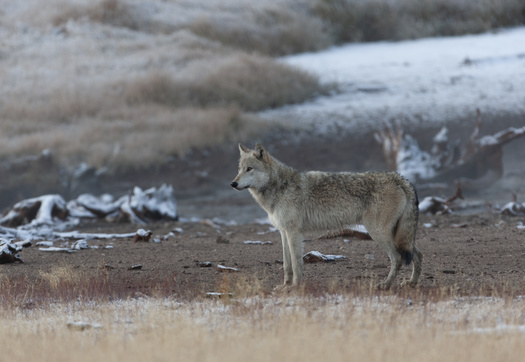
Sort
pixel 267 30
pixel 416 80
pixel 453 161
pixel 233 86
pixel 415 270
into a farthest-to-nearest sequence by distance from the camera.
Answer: pixel 267 30 < pixel 416 80 < pixel 233 86 < pixel 453 161 < pixel 415 270

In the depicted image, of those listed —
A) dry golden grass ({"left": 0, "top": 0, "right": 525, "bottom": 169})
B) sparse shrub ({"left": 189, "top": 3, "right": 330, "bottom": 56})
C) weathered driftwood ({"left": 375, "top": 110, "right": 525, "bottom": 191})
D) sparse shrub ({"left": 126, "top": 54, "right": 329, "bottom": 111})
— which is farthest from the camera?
sparse shrub ({"left": 189, "top": 3, "right": 330, "bottom": 56})

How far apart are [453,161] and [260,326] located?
1478cm

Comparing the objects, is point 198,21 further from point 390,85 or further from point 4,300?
point 4,300

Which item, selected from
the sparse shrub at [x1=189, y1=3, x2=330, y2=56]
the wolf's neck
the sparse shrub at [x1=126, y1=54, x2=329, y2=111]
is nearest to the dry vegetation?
the wolf's neck

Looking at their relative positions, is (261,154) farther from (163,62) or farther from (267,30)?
(267,30)

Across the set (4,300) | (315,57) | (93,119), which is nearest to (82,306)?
(4,300)

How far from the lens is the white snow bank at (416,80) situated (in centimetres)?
2273

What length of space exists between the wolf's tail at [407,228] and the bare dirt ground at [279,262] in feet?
1.62

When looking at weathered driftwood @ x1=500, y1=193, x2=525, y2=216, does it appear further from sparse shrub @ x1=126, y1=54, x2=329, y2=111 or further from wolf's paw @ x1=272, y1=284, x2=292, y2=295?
sparse shrub @ x1=126, y1=54, x2=329, y2=111

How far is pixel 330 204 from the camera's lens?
27.1ft

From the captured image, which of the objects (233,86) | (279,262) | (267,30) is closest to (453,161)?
(233,86)

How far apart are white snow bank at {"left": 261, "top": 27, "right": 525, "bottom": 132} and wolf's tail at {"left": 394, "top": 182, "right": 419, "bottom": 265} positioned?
14270mm

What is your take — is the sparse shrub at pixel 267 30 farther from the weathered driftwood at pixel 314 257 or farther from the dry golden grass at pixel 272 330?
the dry golden grass at pixel 272 330

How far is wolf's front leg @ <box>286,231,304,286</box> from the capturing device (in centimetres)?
797
